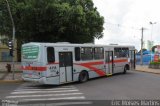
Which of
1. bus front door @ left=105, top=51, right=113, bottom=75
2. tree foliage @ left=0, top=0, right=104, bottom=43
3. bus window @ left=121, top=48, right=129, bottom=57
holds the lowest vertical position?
bus front door @ left=105, top=51, right=113, bottom=75

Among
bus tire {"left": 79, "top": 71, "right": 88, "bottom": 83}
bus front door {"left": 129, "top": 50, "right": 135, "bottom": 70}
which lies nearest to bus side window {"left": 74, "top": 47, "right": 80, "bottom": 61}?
bus tire {"left": 79, "top": 71, "right": 88, "bottom": 83}

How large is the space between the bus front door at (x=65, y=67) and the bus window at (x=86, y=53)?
156 centimetres

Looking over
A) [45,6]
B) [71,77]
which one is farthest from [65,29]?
[71,77]

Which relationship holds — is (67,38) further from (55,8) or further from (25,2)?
(25,2)

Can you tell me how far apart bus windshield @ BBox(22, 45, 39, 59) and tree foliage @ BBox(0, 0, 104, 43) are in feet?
24.0

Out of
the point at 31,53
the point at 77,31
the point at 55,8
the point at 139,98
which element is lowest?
the point at 139,98

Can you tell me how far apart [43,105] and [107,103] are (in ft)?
8.77

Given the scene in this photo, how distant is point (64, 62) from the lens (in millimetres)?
19719

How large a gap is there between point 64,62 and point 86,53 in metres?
2.97

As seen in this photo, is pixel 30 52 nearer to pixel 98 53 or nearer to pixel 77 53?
pixel 77 53

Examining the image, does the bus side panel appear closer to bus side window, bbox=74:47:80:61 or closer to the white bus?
the white bus

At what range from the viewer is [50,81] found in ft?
60.7

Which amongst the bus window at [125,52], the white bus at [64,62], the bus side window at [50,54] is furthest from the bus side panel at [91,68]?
the bus window at [125,52]

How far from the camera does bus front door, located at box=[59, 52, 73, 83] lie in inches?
762
